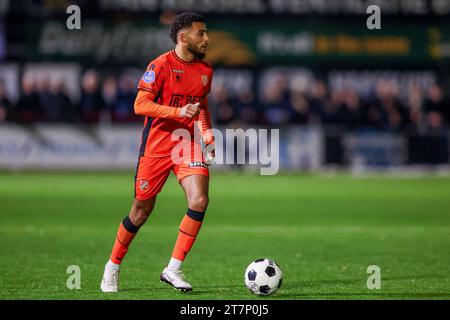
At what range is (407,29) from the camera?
1211 inches

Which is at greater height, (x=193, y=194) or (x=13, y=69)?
(x=13, y=69)

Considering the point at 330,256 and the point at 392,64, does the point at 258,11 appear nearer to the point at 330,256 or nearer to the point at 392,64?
the point at 392,64

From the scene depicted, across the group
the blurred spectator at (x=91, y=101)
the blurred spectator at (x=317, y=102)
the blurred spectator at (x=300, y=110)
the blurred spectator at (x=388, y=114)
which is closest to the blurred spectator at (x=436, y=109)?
the blurred spectator at (x=388, y=114)

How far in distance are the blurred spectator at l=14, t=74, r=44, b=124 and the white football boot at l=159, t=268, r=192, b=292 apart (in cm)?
1895

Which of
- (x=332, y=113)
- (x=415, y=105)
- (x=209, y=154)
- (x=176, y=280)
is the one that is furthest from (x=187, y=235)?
(x=415, y=105)

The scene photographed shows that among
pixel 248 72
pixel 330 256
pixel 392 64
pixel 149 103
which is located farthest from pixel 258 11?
pixel 149 103

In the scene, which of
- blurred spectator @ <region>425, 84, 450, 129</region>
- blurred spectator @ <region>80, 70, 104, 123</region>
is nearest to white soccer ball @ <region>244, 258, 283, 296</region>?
blurred spectator @ <region>80, 70, 104, 123</region>

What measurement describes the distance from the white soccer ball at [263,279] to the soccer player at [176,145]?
667 mm

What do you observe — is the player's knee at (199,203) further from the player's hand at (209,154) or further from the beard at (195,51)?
the beard at (195,51)

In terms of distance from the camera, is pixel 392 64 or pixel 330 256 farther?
pixel 392 64

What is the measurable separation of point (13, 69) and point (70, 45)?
1.83 m

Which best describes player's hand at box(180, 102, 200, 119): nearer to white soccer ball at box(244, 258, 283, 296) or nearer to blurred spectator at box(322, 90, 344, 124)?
white soccer ball at box(244, 258, 283, 296)

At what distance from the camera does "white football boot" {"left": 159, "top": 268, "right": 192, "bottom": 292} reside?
9250mm
